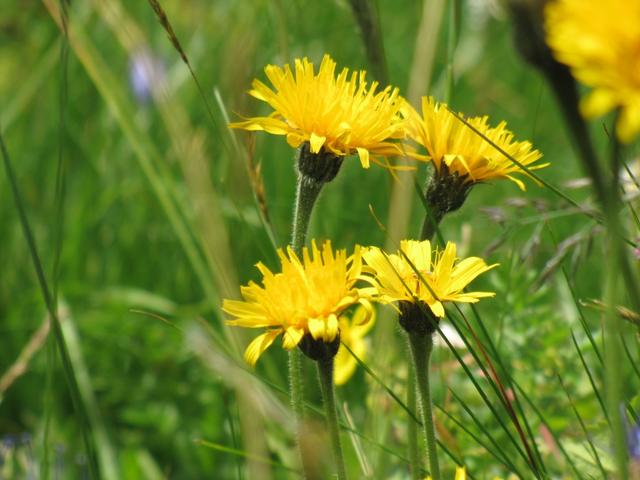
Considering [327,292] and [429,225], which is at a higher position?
[429,225]

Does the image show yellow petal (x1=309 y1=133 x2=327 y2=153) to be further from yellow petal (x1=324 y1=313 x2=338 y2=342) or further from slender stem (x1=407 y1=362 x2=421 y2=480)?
slender stem (x1=407 y1=362 x2=421 y2=480)

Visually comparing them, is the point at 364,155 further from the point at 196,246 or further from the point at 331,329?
the point at 196,246

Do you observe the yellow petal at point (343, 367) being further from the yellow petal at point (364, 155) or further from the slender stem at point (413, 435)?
the yellow petal at point (364, 155)

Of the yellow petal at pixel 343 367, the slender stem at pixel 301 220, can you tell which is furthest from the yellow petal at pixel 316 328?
the yellow petal at pixel 343 367

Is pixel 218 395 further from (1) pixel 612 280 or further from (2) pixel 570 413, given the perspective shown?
(1) pixel 612 280

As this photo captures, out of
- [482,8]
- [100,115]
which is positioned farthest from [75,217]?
[482,8]

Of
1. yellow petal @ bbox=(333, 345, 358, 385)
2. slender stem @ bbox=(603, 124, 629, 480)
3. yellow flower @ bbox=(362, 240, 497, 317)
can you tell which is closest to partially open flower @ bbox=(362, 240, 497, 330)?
yellow flower @ bbox=(362, 240, 497, 317)

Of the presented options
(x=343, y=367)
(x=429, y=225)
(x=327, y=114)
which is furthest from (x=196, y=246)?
(x=327, y=114)
